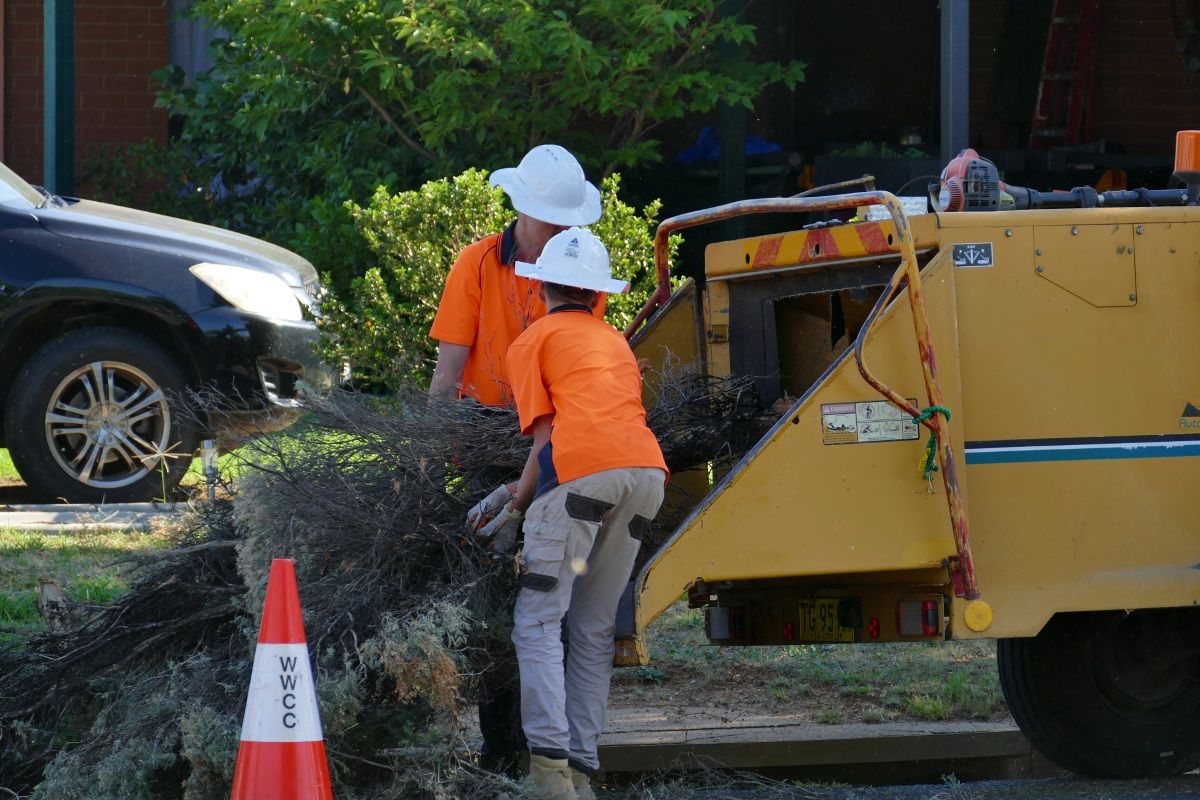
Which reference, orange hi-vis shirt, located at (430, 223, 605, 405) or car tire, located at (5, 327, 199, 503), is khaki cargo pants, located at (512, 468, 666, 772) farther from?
car tire, located at (5, 327, 199, 503)

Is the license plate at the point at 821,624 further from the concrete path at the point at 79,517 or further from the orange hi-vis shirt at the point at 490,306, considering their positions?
the concrete path at the point at 79,517

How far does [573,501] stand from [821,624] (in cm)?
111

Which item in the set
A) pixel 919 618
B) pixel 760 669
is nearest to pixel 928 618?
pixel 919 618

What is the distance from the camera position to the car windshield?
8383 millimetres

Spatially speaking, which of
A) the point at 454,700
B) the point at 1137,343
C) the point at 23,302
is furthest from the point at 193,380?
the point at 1137,343

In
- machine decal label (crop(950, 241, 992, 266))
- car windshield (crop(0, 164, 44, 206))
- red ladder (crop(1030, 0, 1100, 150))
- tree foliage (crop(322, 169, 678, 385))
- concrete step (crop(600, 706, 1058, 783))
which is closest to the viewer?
machine decal label (crop(950, 241, 992, 266))

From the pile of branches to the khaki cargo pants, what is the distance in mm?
152

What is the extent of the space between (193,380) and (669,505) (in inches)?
153

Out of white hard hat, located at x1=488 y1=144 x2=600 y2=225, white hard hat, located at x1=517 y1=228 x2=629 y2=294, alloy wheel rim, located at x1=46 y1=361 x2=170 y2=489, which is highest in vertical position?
white hard hat, located at x1=488 y1=144 x2=600 y2=225

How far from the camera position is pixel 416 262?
7.85m

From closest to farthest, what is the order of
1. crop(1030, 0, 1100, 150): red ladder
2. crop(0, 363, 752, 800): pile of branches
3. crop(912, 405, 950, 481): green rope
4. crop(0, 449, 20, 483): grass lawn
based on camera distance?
A: crop(0, 363, 752, 800): pile of branches < crop(912, 405, 950, 481): green rope < crop(0, 449, 20, 483): grass lawn < crop(1030, 0, 1100, 150): red ladder

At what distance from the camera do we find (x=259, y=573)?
175 inches

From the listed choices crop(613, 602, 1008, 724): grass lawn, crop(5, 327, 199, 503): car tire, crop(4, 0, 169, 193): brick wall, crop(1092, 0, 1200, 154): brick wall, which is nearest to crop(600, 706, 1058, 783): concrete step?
crop(613, 602, 1008, 724): grass lawn

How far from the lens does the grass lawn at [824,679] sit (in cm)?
616
